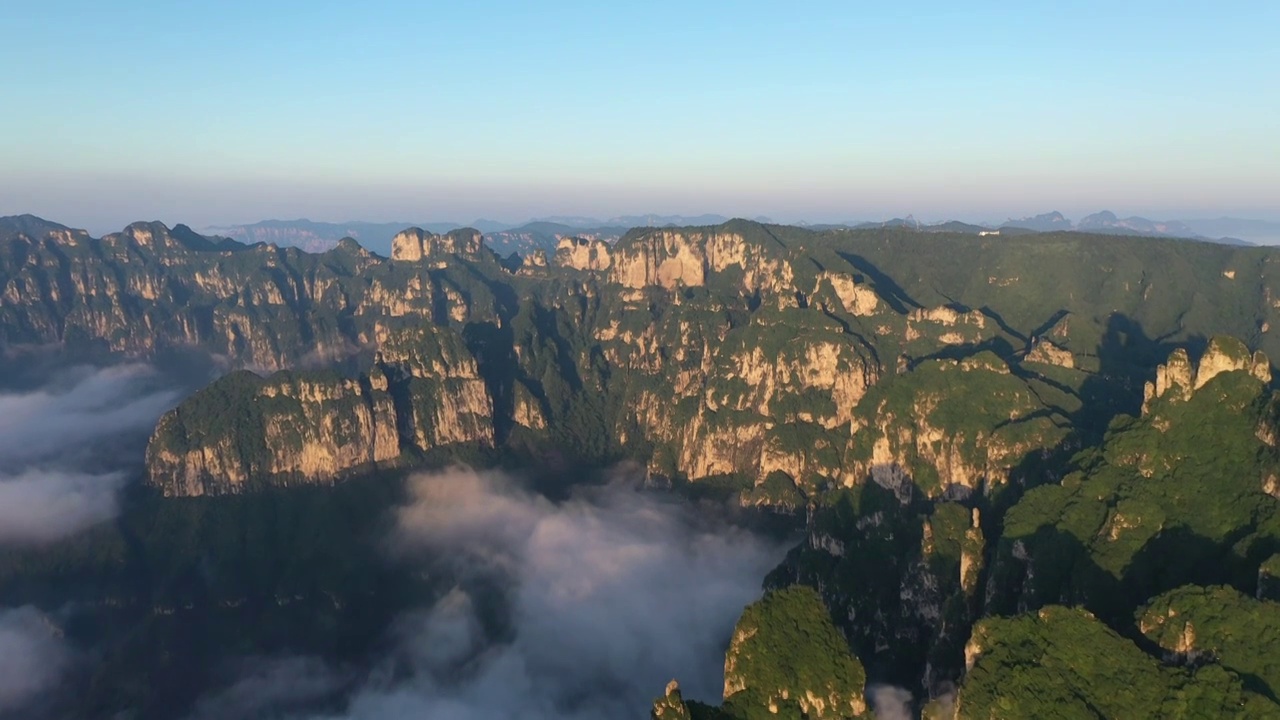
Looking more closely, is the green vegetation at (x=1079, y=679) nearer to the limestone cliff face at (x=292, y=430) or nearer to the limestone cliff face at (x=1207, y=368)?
the limestone cliff face at (x=1207, y=368)

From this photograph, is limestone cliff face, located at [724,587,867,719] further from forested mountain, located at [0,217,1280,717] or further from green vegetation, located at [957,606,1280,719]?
green vegetation, located at [957,606,1280,719]

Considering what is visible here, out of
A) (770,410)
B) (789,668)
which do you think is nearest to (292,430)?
(770,410)

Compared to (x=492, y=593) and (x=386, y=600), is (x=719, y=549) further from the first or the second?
(x=386, y=600)

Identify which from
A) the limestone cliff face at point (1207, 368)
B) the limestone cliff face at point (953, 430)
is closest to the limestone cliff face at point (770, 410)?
the limestone cliff face at point (953, 430)

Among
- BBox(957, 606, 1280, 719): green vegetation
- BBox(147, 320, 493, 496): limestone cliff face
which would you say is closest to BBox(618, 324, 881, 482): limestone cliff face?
BBox(147, 320, 493, 496): limestone cliff face

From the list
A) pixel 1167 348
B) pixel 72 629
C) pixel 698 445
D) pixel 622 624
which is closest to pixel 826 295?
pixel 698 445
